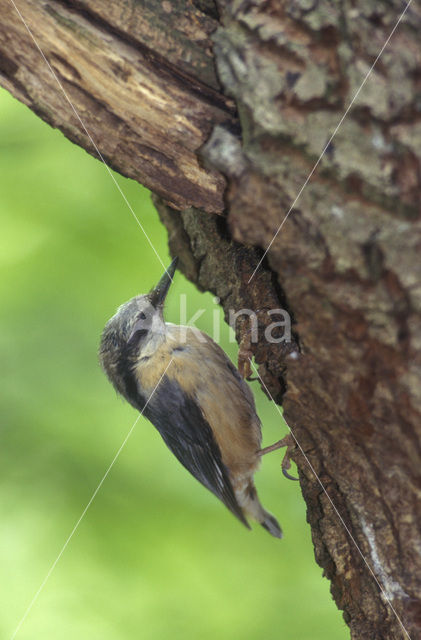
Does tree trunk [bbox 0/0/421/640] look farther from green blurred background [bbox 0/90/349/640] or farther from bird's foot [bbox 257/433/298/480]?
green blurred background [bbox 0/90/349/640]

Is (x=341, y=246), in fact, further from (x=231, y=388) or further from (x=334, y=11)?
(x=231, y=388)

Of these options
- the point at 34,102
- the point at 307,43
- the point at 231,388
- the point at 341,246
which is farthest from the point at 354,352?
the point at 231,388

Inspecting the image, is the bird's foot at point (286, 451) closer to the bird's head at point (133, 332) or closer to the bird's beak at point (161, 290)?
the bird's head at point (133, 332)

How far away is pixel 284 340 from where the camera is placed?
7.11 ft

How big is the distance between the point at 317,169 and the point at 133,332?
1943 millimetres

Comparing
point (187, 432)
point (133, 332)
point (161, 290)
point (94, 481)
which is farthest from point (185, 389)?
point (94, 481)

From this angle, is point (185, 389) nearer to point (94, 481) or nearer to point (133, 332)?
point (133, 332)

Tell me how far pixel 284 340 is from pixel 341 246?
36.3 inches

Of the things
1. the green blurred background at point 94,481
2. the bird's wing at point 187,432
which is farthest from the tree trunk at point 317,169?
the bird's wing at point 187,432

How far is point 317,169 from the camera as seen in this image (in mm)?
1285

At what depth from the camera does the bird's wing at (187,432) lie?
10.2ft

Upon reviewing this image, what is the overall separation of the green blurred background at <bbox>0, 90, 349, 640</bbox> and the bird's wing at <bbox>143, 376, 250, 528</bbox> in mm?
102

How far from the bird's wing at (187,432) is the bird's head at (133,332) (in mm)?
202

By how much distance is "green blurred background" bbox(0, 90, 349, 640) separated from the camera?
2799mm
